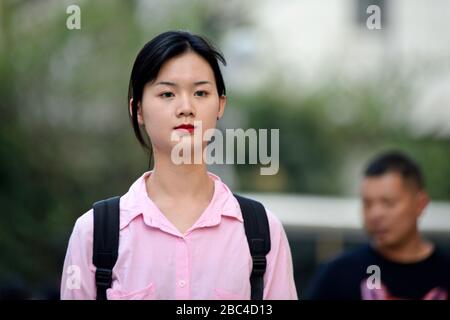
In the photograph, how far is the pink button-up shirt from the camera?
1704mm

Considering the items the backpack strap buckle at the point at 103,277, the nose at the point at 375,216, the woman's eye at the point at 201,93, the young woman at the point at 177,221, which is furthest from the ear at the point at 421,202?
the backpack strap buckle at the point at 103,277

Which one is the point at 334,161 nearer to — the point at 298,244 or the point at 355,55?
the point at 355,55

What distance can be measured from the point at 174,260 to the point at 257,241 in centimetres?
16

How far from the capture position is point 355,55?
6637 mm

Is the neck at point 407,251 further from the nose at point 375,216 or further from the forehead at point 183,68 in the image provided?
the forehead at point 183,68

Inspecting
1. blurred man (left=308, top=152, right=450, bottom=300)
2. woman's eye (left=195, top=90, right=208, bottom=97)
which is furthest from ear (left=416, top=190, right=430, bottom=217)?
woman's eye (left=195, top=90, right=208, bottom=97)

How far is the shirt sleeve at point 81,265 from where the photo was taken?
1.70 meters

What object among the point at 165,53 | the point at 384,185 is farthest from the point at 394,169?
the point at 165,53

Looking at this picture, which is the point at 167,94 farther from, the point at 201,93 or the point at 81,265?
the point at 81,265

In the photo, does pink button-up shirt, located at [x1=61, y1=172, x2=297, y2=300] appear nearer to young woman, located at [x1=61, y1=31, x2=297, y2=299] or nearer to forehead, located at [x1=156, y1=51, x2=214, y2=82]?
young woman, located at [x1=61, y1=31, x2=297, y2=299]

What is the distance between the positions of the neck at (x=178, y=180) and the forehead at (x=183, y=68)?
16cm

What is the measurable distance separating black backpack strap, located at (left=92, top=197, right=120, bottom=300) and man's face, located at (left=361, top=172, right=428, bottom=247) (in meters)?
1.22

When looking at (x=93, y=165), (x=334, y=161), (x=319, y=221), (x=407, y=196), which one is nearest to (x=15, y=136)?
Answer: (x=93, y=165)

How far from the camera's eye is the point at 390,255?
271 cm
